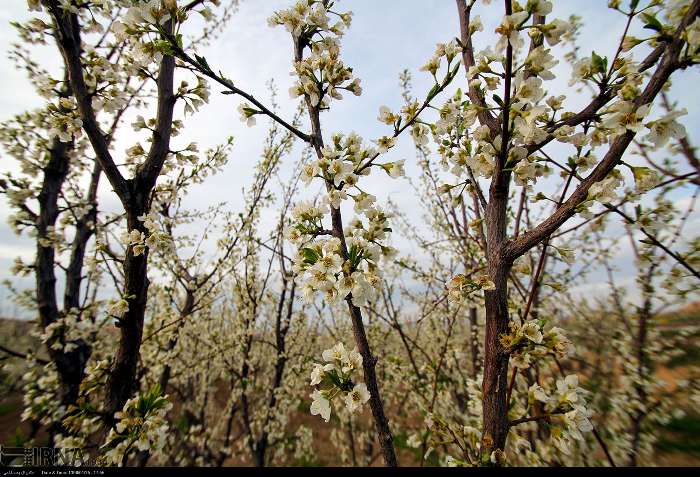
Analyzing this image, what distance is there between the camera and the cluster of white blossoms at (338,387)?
152 cm

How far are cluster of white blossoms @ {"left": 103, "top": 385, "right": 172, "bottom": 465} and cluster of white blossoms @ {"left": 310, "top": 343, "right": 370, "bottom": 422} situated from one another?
1655 mm

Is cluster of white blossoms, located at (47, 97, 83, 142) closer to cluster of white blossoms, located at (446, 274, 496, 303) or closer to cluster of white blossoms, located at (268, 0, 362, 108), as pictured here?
cluster of white blossoms, located at (268, 0, 362, 108)

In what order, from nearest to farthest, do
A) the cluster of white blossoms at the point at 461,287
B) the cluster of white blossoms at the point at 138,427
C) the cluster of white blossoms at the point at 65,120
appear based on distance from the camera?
the cluster of white blossoms at the point at 461,287 → the cluster of white blossoms at the point at 138,427 → the cluster of white blossoms at the point at 65,120

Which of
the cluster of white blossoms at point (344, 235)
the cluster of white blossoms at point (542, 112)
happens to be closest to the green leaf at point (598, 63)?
the cluster of white blossoms at point (542, 112)

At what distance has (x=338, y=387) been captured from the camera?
1559 millimetres

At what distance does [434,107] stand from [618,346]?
426cm

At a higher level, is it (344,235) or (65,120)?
(65,120)

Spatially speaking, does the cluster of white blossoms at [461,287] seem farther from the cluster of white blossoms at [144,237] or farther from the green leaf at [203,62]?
the cluster of white blossoms at [144,237]

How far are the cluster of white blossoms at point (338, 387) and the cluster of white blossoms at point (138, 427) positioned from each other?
166 cm

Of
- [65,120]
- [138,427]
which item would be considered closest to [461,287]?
[138,427]

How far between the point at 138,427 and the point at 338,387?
6.28ft

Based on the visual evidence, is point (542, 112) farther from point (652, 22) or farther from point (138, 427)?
point (138, 427)

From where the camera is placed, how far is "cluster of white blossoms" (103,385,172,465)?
2.29 metres

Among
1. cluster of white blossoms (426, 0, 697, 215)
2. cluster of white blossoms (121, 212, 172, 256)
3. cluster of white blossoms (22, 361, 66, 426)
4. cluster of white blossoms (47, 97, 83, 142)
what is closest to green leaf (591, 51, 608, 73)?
cluster of white blossoms (426, 0, 697, 215)
